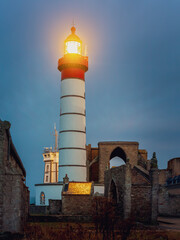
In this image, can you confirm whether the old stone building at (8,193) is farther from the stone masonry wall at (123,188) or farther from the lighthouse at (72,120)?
the lighthouse at (72,120)

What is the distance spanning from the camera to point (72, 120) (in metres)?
36.6

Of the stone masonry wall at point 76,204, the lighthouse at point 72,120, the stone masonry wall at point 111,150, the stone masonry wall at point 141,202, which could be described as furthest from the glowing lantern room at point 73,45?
the stone masonry wall at point 141,202

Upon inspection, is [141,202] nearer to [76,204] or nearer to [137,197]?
[137,197]

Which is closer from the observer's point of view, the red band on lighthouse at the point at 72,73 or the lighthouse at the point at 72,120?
the lighthouse at the point at 72,120

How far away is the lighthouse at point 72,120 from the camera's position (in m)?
36.3

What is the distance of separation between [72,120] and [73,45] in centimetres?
777

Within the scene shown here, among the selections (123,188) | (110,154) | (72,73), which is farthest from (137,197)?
(72,73)

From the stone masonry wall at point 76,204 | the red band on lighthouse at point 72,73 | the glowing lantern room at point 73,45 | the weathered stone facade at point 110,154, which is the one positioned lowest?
the stone masonry wall at point 76,204

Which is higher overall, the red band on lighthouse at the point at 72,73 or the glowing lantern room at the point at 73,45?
the glowing lantern room at the point at 73,45

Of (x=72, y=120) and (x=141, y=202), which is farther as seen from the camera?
(x=72, y=120)

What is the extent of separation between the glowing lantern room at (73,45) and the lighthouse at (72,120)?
0.96 feet

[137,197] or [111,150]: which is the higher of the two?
[111,150]

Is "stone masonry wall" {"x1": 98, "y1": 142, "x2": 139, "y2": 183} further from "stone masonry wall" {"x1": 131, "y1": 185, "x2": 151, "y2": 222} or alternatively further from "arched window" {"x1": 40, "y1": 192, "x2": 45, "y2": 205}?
"stone masonry wall" {"x1": 131, "y1": 185, "x2": 151, "y2": 222}

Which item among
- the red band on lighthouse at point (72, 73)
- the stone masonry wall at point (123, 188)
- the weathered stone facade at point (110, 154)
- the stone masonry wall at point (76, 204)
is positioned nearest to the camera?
the stone masonry wall at point (123, 188)
